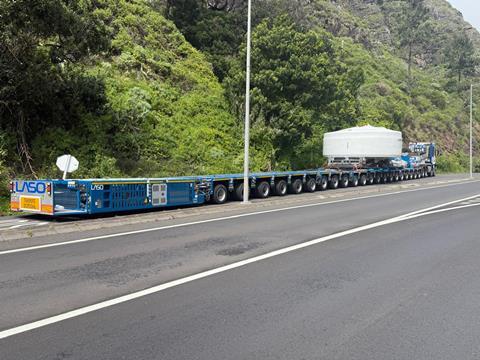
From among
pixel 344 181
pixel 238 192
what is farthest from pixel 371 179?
pixel 238 192

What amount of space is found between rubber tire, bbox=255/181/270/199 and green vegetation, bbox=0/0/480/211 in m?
5.89

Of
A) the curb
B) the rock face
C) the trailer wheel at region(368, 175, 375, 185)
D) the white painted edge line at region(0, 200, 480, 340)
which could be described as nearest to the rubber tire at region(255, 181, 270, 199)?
the curb

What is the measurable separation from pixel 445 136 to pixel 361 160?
4225 centimetres

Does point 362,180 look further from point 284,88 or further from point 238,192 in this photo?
point 238,192

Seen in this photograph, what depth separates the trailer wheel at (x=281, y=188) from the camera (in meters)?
22.0

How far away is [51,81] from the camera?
2078cm

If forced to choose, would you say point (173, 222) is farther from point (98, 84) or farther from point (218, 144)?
point (218, 144)

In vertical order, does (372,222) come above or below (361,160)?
below

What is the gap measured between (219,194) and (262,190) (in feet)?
9.56

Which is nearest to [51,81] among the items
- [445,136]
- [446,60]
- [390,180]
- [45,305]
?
[45,305]

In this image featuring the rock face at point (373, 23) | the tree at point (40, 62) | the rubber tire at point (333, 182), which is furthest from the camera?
the rock face at point (373, 23)

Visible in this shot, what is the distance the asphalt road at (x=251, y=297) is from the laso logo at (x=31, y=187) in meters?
3.12

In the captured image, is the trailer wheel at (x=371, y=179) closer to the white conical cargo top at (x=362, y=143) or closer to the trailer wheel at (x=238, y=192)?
the white conical cargo top at (x=362, y=143)

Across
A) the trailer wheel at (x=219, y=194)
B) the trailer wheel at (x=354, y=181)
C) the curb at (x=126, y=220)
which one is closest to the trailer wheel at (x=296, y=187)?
the curb at (x=126, y=220)
